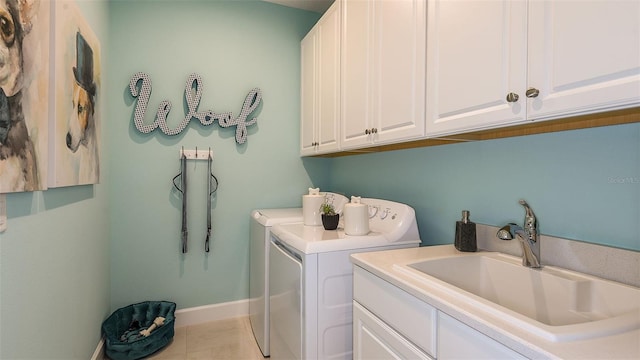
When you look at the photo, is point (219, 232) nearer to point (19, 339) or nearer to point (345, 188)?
point (345, 188)

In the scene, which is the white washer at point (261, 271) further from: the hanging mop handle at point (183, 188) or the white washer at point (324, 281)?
the hanging mop handle at point (183, 188)

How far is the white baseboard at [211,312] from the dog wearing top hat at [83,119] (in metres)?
1.33

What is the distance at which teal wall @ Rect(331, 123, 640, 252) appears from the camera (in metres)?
0.97

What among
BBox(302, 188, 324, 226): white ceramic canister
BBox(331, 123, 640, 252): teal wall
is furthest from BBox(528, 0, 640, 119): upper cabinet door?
BBox(302, 188, 324, 226): white ceramic canister

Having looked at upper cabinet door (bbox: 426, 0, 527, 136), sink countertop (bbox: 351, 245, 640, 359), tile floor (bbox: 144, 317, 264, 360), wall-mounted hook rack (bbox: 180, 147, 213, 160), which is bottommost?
tile floor (bbox: 144, 317, 264, 360)

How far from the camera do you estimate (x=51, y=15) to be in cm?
122

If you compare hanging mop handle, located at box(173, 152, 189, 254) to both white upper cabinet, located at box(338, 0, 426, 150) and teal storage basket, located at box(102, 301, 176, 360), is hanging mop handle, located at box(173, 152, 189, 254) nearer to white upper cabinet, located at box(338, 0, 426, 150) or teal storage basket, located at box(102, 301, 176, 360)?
teal storage basket, located at box(102, 301, 176, 360)

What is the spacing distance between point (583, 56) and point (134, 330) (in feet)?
9.46

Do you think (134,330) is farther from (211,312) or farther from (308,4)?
(308,4)

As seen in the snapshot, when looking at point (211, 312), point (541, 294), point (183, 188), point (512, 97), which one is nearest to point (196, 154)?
point (183, 188)

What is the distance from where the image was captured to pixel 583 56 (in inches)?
31.4

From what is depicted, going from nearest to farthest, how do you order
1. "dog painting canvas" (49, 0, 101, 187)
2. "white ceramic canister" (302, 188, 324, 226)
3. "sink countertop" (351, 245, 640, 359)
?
"sink countertop" (351, 245, 640, 359)
"dog painting canvas" (49, 0, 101, 187)
"white ceramic canister" (302, 188, 324, 226)

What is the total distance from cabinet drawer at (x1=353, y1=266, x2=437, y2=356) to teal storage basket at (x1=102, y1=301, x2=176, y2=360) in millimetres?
1640

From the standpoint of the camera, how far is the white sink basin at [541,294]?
0.69 metres
